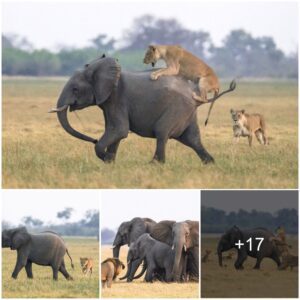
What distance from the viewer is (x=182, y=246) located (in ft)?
38.2

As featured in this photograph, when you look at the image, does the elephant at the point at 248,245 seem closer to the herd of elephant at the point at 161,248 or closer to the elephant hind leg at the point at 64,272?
the herd of elephant at the point at 161,248

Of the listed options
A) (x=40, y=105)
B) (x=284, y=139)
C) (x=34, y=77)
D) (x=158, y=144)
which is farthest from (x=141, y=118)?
(x=34, y=77)

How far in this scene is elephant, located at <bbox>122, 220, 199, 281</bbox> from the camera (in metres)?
11.5

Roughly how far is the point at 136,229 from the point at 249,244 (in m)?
1.18

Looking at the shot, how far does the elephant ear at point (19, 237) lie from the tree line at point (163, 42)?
1454 inches

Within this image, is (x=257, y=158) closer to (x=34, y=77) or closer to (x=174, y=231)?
(x=174, y=231)

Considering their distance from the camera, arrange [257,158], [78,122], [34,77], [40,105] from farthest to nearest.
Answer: [34,77]
[40,105]
[78,122]
[257,158]

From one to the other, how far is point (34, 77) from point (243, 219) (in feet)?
123

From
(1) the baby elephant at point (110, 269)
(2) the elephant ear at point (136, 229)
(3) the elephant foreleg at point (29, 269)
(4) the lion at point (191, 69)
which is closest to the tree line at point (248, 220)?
(2) the elephant ear at point (136, 229)

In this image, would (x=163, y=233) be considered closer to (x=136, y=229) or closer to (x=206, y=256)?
(x=136, y=229)

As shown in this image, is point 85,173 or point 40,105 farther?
point 40,105

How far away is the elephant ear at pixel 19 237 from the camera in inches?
472

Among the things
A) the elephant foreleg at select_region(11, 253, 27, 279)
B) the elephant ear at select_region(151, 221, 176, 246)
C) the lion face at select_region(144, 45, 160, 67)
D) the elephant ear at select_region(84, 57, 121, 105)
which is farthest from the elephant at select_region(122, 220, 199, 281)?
the lion face at select_region(144, 45, 160, 67)

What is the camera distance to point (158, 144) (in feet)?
40.9
